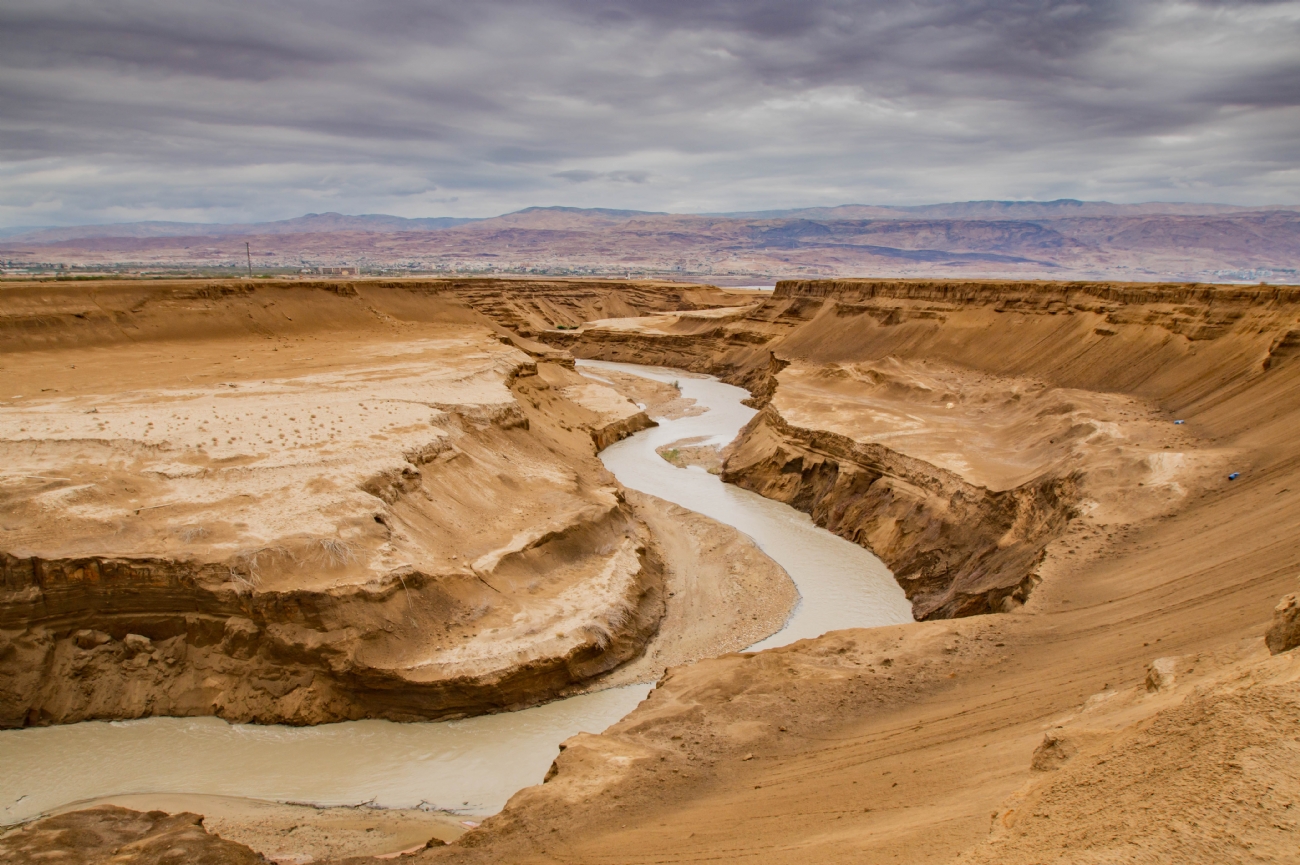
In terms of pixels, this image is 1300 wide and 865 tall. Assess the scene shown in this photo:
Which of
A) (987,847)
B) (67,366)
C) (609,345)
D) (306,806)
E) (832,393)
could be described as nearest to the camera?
(987,847)

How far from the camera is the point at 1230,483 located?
A: 18.7m

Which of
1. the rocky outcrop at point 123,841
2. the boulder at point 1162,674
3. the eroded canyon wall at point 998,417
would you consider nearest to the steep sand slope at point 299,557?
the rocky outcrop at point 123,841

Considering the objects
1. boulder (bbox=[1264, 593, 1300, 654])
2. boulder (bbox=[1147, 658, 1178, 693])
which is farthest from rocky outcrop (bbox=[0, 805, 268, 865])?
boulder (bbox=[1264, 593, 1300, 654])

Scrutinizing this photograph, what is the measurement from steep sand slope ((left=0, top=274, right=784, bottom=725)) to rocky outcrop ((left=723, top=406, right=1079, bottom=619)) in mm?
7086

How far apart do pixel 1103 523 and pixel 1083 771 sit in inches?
514

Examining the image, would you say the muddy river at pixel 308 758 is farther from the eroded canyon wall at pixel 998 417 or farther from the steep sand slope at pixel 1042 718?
the eroded canyon wall at pixel 998 417

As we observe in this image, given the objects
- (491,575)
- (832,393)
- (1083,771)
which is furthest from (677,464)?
(1083,771)

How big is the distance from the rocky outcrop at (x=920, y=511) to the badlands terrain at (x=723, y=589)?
13 cm

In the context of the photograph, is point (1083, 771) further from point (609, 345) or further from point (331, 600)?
point (609, 345)

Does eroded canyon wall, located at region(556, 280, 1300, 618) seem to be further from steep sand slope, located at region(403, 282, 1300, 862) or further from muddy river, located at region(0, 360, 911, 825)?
muddy river, located at region(0, 360, 911, 825)

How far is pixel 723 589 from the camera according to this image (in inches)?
874

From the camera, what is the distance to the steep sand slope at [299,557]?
15711mm

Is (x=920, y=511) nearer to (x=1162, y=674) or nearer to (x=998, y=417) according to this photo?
(x=998, y=417)

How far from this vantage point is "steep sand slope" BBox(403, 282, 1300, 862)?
20.2ft
